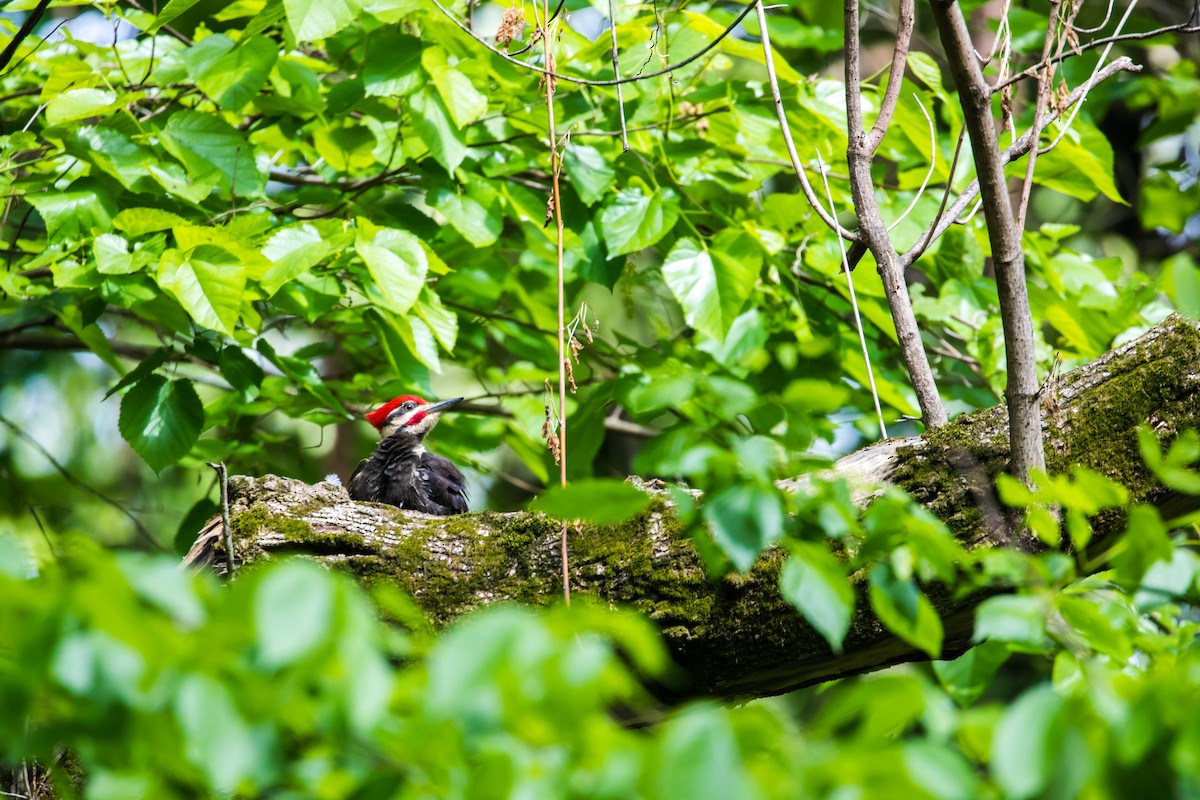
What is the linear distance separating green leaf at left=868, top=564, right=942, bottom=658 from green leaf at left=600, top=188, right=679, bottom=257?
88.1 inches

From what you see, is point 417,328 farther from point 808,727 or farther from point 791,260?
point 808,727

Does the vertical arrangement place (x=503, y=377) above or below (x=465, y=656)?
below

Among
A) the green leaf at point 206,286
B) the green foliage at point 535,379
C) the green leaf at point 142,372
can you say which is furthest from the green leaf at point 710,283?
the green leaf at point 142,372

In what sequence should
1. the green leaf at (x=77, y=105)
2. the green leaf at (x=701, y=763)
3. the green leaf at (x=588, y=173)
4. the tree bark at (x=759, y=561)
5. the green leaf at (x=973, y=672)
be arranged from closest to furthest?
1. the green leaf at (x=701, y=763)
2. the green leaf at (x=973, y=672)
3. the tree bark at (x=759, y=561)
4. the green leaf at (x=77, y=105)
5. the green leaf at (x=588, y=173)

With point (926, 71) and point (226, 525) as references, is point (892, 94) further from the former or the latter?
point (226, 525)

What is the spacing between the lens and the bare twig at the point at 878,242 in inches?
111

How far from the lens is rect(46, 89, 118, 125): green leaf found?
3242mm

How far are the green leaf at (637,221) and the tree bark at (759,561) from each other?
1232 mm

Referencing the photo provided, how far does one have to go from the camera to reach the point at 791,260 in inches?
175

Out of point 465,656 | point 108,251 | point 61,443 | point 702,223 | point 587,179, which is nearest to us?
point 465,656

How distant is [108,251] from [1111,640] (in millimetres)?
2848

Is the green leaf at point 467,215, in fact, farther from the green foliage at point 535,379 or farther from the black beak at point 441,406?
the black beak at point 441,406

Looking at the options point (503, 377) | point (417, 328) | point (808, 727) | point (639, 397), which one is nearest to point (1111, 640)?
point (808, 727)

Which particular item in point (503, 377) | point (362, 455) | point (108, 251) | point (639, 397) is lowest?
point (362, 455)
